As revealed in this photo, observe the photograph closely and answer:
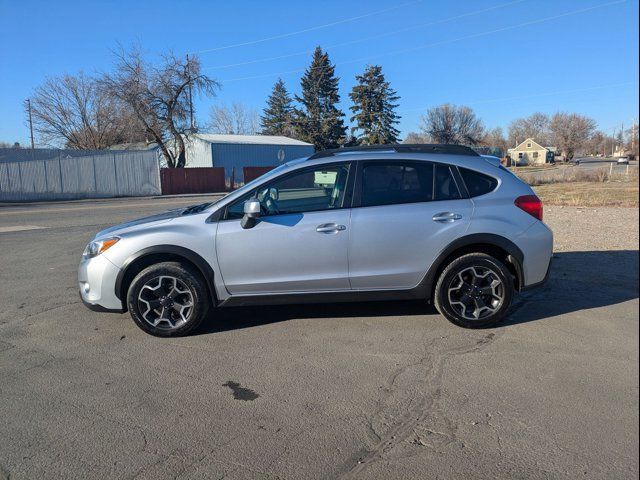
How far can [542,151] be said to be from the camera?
96312 mm

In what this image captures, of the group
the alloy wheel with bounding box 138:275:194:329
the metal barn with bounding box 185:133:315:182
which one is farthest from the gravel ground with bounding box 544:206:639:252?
the metal barn with bounding box 185:133:315:182

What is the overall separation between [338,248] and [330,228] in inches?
8.3

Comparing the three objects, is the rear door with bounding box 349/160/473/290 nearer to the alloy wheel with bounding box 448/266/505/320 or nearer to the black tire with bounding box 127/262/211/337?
the alloy wheel with bounding box 448/266/505/320

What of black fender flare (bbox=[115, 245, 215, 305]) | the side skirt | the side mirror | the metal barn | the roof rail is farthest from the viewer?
the metal barn

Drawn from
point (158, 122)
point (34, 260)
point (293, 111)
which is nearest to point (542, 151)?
point (293, 111)

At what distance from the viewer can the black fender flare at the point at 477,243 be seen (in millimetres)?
4816

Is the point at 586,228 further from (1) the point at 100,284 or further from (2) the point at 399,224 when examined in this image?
(1) the point at 100,284

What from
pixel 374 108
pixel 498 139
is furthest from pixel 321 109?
pixel 498 139

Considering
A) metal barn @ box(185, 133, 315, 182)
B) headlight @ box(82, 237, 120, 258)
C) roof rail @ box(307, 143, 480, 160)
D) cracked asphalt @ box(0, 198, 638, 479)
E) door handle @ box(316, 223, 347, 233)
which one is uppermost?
metal barn @ box(185, 133, 315, 182)

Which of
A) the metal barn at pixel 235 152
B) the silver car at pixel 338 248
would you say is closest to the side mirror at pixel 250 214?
the silver car at pixel 338 248

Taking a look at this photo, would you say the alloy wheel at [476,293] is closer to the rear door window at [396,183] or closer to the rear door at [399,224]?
the rear door at [399,224]

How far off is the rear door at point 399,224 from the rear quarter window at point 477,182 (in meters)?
0.13

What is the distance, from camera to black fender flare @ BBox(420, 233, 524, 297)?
15.8ft

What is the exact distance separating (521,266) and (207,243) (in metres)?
3.12
